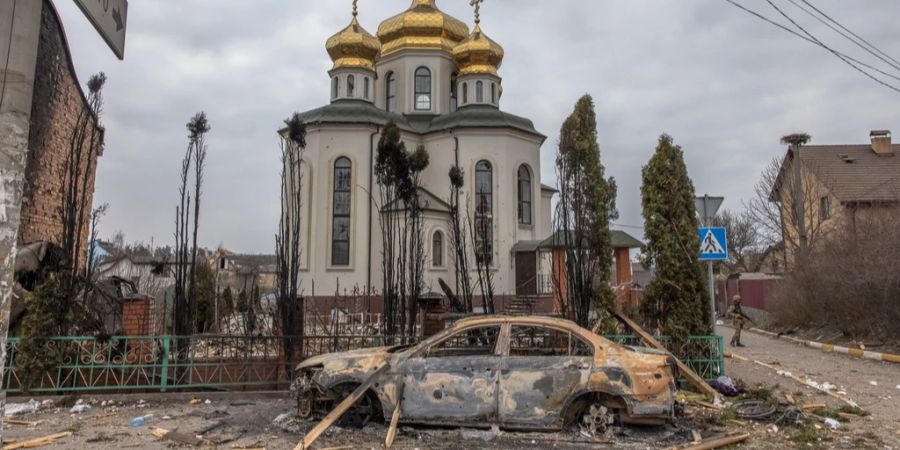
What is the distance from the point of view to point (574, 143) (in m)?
10.6

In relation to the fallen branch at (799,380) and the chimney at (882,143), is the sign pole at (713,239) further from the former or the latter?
the chimney at (882,143)

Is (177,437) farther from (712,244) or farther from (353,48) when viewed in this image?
(353,48)

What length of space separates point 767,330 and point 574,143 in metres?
13.6

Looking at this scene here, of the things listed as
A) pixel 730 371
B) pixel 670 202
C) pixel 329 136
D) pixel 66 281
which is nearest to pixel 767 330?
pixel 730 371

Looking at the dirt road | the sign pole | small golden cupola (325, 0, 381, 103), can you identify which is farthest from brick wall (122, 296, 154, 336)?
small golden cupola (325, 0, 381, 103)

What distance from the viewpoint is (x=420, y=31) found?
97.0 feet

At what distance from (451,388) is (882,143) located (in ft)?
118

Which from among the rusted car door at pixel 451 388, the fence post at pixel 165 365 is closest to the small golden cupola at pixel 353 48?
the fence post at pixel 165 365

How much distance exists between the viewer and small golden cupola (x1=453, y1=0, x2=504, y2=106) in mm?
28141

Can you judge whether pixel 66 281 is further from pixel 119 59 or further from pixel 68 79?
pixel 68 79

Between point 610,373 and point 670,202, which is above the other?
point 670,202

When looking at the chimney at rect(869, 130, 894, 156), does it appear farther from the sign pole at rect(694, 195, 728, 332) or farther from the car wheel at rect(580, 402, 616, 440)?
the car wheel at rect(580, 402, 616, 440)

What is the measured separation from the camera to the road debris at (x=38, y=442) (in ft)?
19.3

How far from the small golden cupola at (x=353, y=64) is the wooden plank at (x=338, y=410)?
2266 cm
